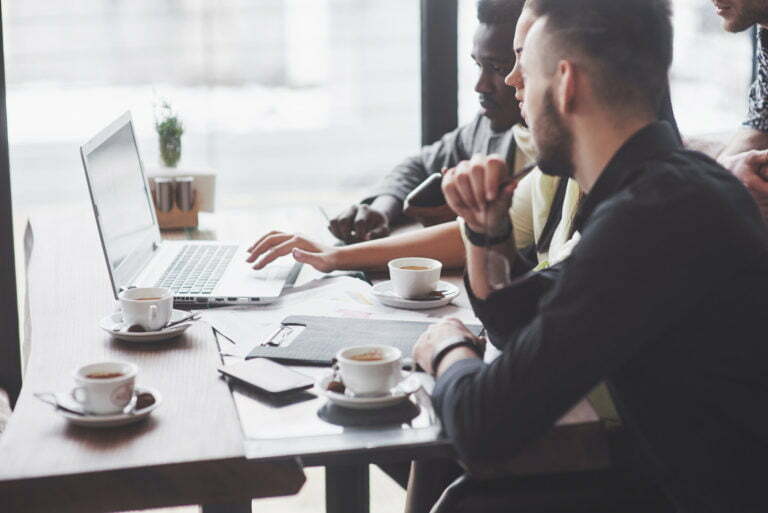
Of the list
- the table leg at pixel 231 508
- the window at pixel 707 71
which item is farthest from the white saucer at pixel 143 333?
the window at pixel 707 71

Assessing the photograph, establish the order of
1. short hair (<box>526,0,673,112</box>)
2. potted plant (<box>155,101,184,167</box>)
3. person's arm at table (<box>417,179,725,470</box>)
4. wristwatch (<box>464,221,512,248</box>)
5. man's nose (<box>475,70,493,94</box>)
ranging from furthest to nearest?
potted plant (<box>155,101,184,167</box>) → man's nose (<box>475,70,493,94</box>) → wristwatch (<box>464,221,512,248</box>) → short hair (<box>526,0,673,112</box>) → person's arm at table (<box>417,179,725,470</box>)

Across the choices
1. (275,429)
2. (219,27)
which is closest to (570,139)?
(275,429)

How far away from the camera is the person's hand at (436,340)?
4.41ft

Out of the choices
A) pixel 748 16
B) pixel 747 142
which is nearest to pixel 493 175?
pixel 747 142

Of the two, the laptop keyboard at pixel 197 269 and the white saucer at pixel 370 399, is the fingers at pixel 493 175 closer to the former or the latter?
the white saucer at pixel 370 399

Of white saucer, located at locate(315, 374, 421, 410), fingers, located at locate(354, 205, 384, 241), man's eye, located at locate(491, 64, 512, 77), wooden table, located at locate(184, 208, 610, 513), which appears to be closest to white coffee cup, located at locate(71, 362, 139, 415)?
wooden table, located at locate(184, 208, 610, 513)

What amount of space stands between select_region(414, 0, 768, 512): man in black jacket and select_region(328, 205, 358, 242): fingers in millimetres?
965

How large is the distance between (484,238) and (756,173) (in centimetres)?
73

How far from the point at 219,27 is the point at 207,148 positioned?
522 mm

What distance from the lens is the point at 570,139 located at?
1258mm

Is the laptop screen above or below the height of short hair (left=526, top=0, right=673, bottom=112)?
below

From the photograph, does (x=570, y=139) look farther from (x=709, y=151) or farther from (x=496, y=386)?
(x=709, y=151)

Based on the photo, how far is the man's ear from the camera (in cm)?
121

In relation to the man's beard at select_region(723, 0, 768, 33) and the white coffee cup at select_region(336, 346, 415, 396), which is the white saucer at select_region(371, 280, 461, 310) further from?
→ the man's beard at select_region(723, 0, 768, 33)
